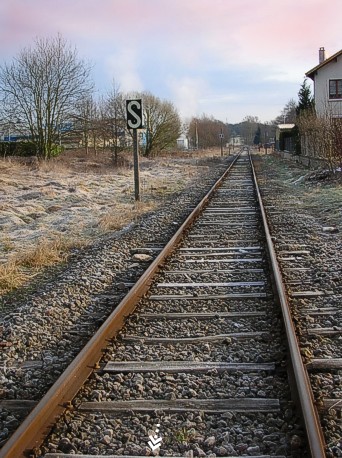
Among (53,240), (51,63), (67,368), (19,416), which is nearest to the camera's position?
(19,416)

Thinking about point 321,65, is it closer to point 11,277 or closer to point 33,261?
point 33,261

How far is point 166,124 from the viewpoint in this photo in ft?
164

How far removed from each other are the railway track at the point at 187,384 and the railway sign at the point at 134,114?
26.6ft

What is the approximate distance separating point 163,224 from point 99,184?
35.0 feet

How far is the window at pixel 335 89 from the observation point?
44.0 metres

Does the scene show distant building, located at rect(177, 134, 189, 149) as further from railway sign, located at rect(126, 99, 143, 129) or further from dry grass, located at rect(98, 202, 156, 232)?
railway sign, located at rect(126, 99, 143, 129)

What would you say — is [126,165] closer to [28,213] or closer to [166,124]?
[166,124]

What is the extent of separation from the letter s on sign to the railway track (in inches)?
319

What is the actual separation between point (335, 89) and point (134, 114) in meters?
35.3

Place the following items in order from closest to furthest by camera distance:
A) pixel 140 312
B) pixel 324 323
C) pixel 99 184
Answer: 1. pixel 324 323
2. pixel 140 312
3. pixel 99 184

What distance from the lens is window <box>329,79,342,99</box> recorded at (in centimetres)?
4403

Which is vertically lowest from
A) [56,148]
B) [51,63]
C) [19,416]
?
[19,416]

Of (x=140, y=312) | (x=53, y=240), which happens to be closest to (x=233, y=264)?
(x=140, y=312)

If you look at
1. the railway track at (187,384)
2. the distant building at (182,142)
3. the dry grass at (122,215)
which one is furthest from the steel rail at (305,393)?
the distant building at (182,142)
